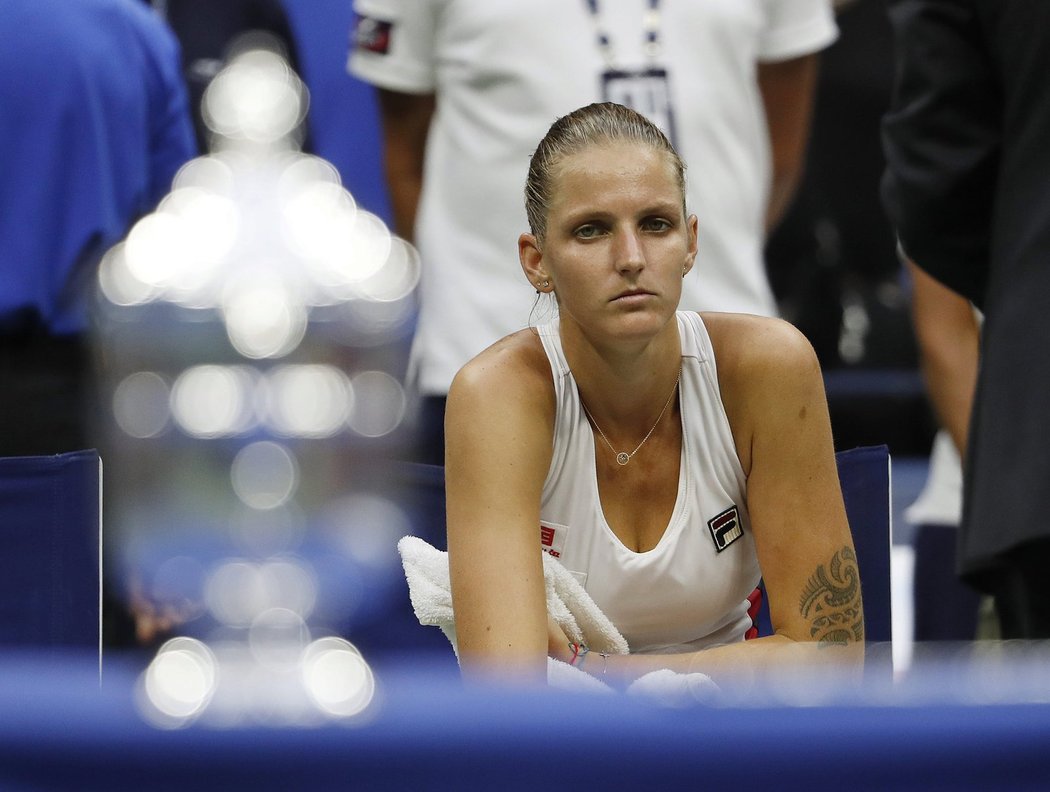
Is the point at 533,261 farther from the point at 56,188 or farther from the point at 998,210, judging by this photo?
the point at 56,188

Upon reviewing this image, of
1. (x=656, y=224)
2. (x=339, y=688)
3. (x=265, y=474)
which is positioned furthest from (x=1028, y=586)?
(x=265, y=474)

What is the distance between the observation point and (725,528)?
1.82 m

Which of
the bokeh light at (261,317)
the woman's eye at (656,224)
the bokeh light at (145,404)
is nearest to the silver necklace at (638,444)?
the woman's eye at (656,224)

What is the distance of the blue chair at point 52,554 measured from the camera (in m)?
1.78

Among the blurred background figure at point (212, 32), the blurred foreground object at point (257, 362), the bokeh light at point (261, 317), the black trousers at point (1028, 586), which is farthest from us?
the bokeh light at point (261, 317)

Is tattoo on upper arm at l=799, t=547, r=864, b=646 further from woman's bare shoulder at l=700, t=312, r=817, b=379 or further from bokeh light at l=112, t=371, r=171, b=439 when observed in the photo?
bokeh light at l=112, t=371, r=171, b=439

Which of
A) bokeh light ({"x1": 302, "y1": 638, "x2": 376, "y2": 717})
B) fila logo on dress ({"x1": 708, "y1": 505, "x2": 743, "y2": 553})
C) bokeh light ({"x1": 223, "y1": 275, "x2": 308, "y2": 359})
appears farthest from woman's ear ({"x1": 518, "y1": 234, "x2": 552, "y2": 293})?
bokeh light ({"x1": 223, "y1": 275, "x2": 308, "y2": 359})

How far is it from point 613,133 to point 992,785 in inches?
38.8

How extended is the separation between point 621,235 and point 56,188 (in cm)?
138

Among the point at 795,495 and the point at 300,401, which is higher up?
the point at 300,401

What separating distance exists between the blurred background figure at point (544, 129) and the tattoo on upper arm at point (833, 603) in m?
0.80

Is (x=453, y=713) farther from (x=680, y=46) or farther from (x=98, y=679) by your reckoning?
(x=680, y=46)

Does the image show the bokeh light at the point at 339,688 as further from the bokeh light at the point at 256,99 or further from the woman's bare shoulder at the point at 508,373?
the bokeh light at the point at 256,99

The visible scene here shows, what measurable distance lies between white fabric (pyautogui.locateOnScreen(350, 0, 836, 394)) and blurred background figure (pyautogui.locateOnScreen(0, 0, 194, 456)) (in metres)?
0.58
